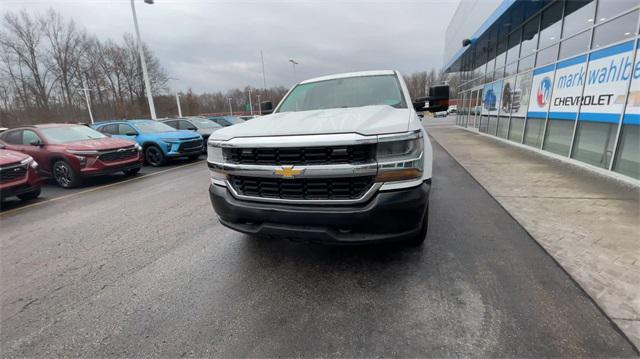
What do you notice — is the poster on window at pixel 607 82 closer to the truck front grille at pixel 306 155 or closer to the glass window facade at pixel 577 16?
the glass window facade at pixel 577 16

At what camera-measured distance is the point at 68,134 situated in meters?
7.46

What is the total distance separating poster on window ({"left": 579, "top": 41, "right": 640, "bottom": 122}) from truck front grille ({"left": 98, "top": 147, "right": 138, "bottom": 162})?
37.4 feet

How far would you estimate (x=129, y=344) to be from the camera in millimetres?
1938

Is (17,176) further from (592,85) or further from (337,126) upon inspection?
(592,85)

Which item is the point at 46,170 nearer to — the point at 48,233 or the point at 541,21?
the point at 48,233

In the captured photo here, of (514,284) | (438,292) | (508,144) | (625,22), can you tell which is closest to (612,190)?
(625,22)

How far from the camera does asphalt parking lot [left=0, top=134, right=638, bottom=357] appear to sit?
1.85 meters

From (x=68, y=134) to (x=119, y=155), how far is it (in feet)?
4.90

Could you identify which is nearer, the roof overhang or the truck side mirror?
the truck side mirror

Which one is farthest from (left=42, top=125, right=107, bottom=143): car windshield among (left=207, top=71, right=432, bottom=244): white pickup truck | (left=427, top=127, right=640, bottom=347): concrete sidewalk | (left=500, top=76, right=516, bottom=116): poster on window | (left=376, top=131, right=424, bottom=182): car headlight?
(left=500, top=76, right=516, bottom=116): poster on window

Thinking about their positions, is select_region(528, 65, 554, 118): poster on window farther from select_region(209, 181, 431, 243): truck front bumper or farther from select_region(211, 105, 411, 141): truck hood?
select_region(209, 181, 431, 243): truck front bumper

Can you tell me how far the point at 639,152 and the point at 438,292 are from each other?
5.65m

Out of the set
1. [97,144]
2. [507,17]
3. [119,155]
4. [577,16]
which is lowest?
[119,155]

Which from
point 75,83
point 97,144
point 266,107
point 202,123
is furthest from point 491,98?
point 75,83
